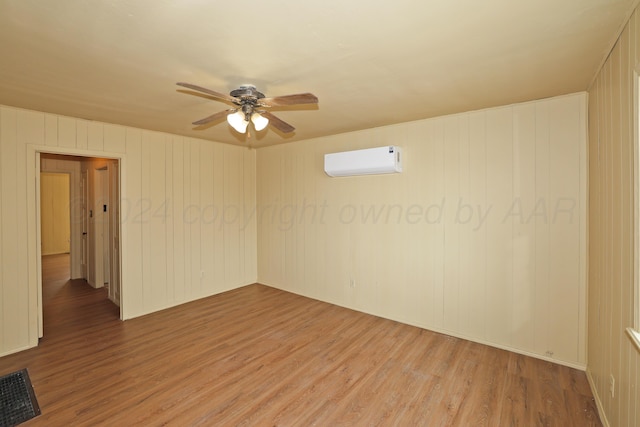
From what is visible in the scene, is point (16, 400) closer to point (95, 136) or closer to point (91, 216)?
point (95, 136)

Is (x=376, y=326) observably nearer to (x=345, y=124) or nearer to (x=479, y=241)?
(x=479, y=241)

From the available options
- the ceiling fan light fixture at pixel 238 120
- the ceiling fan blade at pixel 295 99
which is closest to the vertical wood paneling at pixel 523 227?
the ceiling fan blade at pixel 295 99

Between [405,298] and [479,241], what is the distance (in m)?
1.18

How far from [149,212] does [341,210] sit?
2770mm

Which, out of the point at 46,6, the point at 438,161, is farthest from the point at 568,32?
the point at 46,6

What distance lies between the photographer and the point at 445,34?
1.74 meters

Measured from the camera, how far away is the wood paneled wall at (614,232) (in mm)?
1571

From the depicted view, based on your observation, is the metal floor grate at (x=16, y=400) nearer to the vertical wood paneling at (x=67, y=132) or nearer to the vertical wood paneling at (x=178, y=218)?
the vertical wood paneling at (x=178, y=218)

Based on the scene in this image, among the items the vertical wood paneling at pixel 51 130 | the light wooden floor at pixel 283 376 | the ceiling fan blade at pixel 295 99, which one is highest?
the vertical wood paneling at pixel 51 130

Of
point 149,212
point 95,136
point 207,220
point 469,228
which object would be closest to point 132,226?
point 149,212

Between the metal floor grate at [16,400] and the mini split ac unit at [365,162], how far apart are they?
374 centimetres

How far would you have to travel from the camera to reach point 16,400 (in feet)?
7.59

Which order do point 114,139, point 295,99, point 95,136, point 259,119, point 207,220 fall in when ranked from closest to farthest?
point 295,99
point 259,119
point 95,136
point 114,139
point 207,220

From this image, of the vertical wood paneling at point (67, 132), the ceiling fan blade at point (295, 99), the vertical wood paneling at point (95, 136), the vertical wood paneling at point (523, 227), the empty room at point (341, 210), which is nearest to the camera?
the empty room at point (341, 210)
